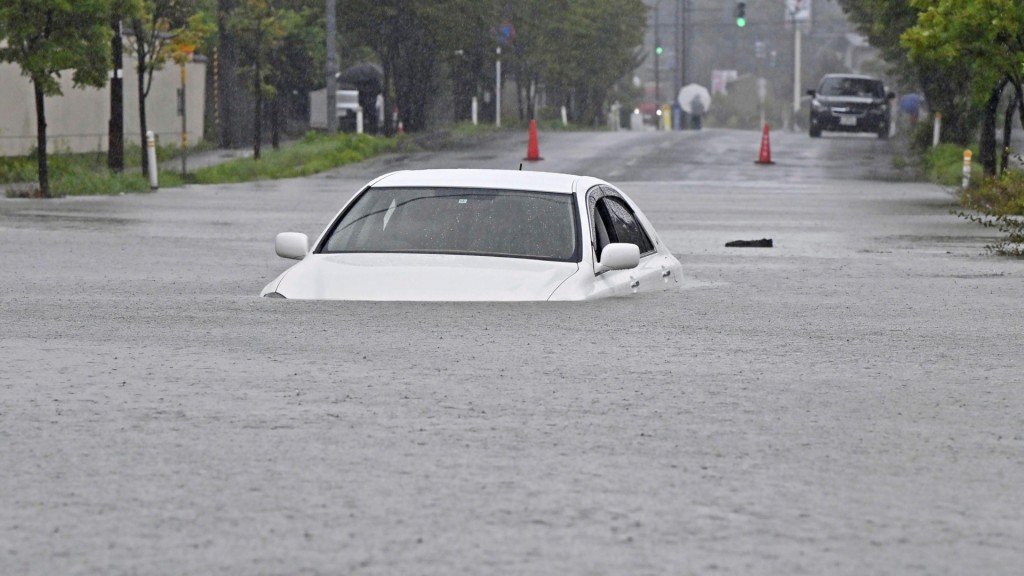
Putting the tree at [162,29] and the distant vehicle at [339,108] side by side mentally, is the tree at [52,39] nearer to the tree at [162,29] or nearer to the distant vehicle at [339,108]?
the tree at [162,29]

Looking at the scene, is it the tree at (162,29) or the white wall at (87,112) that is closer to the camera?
the tree at (162,29)

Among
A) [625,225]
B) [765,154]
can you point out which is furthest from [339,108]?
[625,225]

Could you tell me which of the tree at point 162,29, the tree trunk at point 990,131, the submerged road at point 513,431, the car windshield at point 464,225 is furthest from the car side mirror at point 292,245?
the tree at point 162,29

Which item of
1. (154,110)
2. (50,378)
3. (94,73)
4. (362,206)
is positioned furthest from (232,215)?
(154,110)

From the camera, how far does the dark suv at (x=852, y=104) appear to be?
189ft

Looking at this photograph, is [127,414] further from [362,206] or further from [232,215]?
[232,215]

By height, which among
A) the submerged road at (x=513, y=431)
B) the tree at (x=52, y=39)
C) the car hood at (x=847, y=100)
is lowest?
the submerged road at (x=513, y=431)

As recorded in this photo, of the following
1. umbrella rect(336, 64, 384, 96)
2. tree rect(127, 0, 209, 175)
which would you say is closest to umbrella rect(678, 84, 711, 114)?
umbrella rect(336, 64, 384, 96)

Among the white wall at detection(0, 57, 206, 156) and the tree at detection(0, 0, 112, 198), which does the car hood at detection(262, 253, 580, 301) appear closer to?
the tree at detection(0, 0, 112, 198)

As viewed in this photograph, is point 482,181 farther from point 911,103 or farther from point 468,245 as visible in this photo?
point 911,103

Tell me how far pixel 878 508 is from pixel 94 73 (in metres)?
28.2

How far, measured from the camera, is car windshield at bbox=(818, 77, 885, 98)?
2269 inches

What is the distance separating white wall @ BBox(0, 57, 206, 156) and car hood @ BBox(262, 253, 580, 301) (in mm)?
30343

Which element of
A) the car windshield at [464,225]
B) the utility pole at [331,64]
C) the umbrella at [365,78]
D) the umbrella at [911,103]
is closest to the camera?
the car windshield at [464,225]
